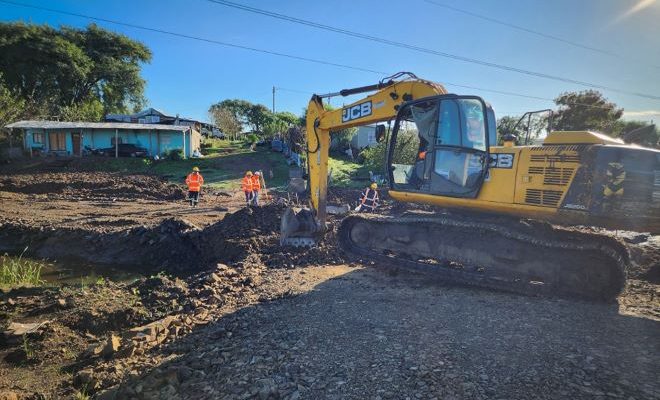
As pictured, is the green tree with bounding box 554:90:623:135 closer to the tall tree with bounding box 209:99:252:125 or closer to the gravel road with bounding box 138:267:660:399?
the gravel road with bounding box 138:267:660:399

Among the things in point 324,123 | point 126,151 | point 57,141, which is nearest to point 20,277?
point 324,123

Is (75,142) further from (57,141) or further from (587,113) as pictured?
(587,113)

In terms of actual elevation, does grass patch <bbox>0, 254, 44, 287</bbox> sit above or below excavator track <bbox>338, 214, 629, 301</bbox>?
below

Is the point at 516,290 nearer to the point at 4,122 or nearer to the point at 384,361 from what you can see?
the point at 384,361

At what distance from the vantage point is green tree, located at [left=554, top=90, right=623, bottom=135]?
32906 mm

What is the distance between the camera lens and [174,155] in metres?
30.2

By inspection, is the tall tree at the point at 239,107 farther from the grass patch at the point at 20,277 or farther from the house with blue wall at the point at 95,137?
the grass patch at the point at 20,277

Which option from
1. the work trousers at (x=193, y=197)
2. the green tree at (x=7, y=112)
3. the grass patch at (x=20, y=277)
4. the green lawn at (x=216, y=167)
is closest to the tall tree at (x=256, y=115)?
the green lawn at (x=216, y=167)

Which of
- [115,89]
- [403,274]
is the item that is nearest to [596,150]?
[403,274]

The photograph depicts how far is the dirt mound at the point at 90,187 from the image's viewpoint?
773 inches

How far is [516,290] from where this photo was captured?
19.2 ft

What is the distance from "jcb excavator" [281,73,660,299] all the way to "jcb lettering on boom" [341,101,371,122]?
0.10 ft

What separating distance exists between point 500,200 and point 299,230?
4431 mm

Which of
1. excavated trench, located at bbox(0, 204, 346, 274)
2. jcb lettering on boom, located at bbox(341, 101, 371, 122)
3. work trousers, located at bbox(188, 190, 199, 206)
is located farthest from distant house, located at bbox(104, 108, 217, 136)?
jcb lettering on boom, located at bbox(341, 101, 371, 122)
